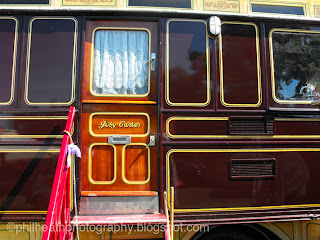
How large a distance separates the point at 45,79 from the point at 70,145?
3.25ft

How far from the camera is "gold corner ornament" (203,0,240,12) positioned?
2842mm

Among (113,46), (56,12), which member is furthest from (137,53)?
(56,12)

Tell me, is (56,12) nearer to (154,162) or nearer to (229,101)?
(154,162)

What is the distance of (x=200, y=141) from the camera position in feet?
8.91

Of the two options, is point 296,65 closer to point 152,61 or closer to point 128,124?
point 152,61

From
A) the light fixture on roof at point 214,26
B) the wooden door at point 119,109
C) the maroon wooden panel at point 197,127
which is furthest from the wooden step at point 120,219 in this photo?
the light fixture on roof at point 214,26

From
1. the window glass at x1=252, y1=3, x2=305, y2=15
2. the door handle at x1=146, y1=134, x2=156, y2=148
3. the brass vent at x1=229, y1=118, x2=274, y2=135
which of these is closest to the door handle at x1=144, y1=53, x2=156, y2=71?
the door handle at x1=146, y1=134, x2=156, y2=148

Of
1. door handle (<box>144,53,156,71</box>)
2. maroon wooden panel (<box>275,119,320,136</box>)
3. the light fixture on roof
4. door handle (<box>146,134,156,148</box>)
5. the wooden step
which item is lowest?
the wooden step

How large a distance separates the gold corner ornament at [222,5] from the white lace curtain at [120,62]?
0.87 m

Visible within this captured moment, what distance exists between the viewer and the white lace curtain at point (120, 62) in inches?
111

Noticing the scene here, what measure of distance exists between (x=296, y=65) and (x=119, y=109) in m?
2.40

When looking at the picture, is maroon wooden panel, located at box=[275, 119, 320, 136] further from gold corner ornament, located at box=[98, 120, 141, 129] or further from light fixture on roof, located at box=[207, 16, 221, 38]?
gold corner ornament, located at box=[98, 120, 141, 129]

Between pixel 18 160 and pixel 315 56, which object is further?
pixel 315 56

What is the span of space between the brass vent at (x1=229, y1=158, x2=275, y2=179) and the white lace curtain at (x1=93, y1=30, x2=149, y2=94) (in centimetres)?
145
